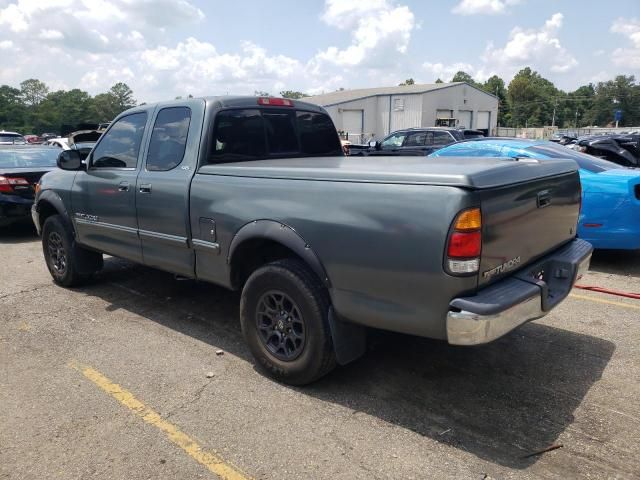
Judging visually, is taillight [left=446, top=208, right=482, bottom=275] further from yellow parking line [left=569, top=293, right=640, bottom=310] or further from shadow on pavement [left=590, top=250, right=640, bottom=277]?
shadow on pavement [left=590, top=250, right=640, bottom=277]

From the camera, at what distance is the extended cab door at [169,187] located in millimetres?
3996

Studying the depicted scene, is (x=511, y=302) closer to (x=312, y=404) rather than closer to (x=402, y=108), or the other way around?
(x=312, y=404)

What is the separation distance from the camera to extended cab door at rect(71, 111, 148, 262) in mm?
4586

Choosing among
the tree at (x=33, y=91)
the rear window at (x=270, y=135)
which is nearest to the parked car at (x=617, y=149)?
the rear window at (x=270, y=135)

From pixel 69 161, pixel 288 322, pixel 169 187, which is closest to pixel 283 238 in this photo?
pixel 288 322

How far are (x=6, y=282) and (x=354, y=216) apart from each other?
17.6 ft

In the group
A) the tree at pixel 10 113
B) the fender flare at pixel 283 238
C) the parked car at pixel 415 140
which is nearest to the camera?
the fender flare at pixel 283 238

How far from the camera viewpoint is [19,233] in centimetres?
972

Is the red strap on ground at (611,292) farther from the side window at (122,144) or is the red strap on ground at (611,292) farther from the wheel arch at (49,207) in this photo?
the wheel arch at (49,207)

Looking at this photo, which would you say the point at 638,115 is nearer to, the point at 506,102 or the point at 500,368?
the point at 506,102

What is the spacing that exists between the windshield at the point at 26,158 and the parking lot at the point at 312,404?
5292 millimetres

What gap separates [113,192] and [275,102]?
1.73 m

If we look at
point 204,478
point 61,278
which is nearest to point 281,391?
point 204,478

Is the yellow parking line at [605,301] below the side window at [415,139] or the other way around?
below
